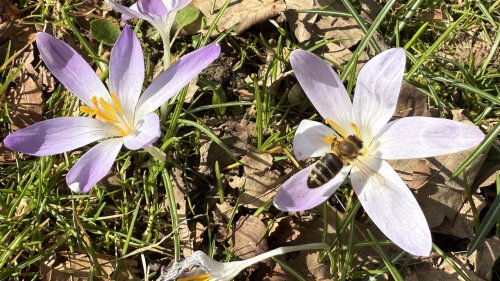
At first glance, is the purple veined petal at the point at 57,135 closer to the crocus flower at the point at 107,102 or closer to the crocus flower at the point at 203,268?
the crocus flower at the point at 107,102

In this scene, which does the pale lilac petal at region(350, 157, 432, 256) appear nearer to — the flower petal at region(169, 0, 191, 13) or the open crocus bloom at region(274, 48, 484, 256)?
the open crocus bloom at region(274, 48, 484, 256)

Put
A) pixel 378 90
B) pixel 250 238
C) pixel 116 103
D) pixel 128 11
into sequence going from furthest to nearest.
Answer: pixel 250 238 < pixel 128 11 < pixel 116 103 < pixel 378 90

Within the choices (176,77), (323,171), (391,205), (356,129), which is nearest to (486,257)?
(391,205)

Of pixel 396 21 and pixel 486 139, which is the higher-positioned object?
pixel 396 21

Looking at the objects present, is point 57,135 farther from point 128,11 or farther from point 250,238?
point 250,238

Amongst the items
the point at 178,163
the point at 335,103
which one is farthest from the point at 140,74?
the point at 335,103

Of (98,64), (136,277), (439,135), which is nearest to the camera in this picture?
(439,135)

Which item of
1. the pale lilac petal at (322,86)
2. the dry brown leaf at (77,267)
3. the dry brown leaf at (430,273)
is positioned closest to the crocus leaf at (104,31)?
the dry brown leaf at (77,267)

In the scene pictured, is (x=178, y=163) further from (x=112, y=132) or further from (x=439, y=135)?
(x=439, y=135)
